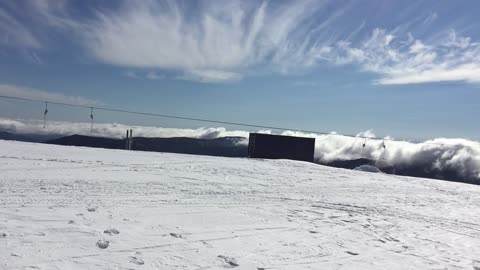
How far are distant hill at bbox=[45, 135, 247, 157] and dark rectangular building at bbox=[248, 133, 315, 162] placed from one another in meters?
4.51

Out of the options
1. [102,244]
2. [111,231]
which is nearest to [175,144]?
[111,231]

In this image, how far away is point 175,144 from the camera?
41.8 m

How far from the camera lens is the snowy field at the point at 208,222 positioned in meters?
5.10

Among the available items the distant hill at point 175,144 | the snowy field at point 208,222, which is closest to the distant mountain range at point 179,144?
the distant hill at point 175,144

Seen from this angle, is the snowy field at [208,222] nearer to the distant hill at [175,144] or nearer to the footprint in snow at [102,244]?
the footprint in snow at [102,244]

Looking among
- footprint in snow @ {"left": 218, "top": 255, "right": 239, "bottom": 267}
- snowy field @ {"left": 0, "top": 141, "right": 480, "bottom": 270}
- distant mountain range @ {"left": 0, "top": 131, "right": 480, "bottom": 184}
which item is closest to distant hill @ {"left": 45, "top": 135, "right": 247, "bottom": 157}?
distant mountain range @ {"left": 0, "top": 131, "right": 480, "bottom": 184}

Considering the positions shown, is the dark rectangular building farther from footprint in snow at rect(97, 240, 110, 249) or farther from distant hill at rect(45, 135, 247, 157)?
footprint in snow at rect(97, 240, 110, 249)

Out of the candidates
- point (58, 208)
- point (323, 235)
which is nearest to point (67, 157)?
point (58, 208)

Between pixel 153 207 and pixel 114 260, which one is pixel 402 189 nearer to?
pixel 153 207

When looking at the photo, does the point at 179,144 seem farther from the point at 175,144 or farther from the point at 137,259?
the point at 137,259

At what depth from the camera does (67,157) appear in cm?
1330

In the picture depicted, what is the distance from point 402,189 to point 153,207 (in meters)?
9.86

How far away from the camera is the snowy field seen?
5102 millimetres

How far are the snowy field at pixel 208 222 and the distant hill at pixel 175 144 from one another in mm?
14784
